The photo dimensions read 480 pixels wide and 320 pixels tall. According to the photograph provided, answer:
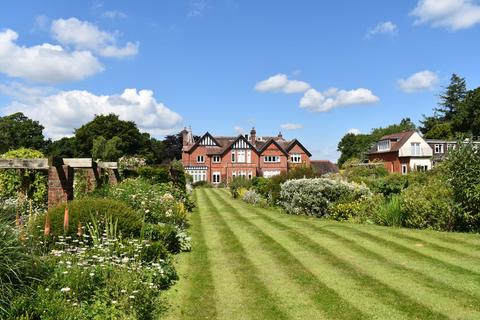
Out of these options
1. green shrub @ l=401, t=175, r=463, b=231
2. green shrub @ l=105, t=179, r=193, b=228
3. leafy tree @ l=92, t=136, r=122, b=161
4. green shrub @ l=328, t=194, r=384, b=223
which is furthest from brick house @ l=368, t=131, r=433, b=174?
green shrub @ l=105, t=179, r=193, b=228

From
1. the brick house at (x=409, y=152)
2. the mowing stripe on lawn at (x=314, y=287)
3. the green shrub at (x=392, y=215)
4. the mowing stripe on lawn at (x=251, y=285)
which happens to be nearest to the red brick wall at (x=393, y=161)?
the brick house at (x=409, y=152)

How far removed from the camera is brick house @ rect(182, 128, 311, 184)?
203 ft

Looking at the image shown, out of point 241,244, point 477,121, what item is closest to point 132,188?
point 241,244

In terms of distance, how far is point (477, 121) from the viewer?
2534 inches

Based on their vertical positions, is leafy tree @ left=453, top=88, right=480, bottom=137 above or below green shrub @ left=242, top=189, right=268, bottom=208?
above

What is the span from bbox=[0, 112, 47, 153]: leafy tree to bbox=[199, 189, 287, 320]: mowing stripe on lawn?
65860 millimetres

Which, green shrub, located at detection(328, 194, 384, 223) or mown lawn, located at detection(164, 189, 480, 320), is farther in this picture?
green shrub, located at detection(328, 194, 384, 223)

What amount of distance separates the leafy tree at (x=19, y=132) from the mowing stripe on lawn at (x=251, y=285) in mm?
65860

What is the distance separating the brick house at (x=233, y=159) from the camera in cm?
6188

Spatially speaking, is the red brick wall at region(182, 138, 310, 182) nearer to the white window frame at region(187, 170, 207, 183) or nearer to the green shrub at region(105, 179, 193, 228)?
the white window frame at region(187, 170, 207, 183)

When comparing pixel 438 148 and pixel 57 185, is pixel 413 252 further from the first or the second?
pixel 438 148

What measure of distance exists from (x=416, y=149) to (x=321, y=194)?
4570 centimetres

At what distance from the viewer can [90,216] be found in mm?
8680

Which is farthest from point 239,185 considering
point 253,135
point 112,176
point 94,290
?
point 253,135
